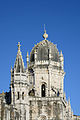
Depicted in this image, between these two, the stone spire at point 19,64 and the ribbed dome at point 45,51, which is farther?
the ribbed dome at point 45,51

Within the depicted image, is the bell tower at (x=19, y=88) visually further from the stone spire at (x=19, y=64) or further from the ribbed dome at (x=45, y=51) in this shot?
the ribbed dome at (x=45, y=51)

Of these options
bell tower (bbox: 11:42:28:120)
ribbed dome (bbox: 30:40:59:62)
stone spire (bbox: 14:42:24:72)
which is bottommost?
bell tower (bbox: 11:42:28:120)

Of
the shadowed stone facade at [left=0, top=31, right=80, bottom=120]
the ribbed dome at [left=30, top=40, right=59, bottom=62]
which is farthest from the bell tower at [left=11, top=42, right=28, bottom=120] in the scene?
Answer: the ribbed dome at [left=30, top=40, right=59, bottom=62]

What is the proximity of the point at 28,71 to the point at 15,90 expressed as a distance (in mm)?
10767

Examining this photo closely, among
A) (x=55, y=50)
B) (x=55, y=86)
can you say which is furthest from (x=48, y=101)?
A: (x=55, y=50)

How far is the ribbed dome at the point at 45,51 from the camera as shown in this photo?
4835 inches

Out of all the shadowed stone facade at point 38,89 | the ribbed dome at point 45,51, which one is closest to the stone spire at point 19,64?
the shadowed stone facade at point 38,89

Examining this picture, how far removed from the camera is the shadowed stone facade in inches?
4424

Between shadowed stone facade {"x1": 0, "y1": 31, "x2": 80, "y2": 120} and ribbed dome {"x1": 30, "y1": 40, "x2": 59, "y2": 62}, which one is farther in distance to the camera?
ribbed dome {"x1": 30, "y1": 40, "x2": 59, "y2": 62}

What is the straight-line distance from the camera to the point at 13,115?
366 ft

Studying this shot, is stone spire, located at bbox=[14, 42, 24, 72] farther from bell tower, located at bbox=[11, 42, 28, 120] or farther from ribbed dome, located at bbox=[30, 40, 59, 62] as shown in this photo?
ribbed dome, located at bbox=[30, 40, 59, 62]

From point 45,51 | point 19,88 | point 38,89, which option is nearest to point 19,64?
point 19,88

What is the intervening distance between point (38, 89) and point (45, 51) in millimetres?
8803

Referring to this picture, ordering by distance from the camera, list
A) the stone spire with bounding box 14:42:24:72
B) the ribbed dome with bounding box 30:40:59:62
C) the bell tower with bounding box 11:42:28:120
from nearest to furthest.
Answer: the bell tower with bounding box 11:42:28:120 → the stone spire with bounding box 14:42:24:72 → the ribbed dome with bounding box 30:40:59:62
